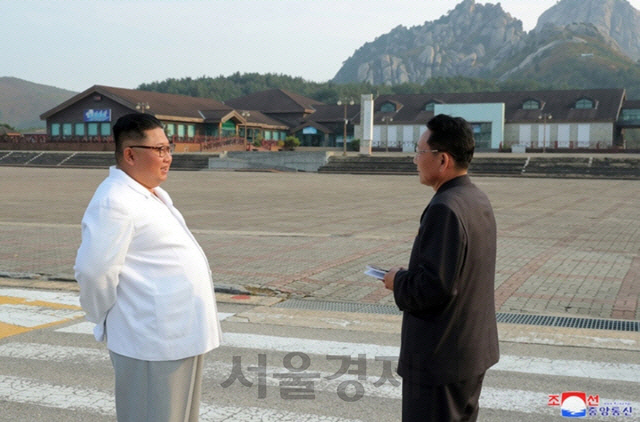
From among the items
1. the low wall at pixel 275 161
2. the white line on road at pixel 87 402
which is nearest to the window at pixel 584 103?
the low wall at pixel 275 161

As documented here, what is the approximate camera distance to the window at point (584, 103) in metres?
71.2

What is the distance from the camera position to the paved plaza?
8.85 meters

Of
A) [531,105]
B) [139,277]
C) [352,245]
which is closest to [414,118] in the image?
[531,105]

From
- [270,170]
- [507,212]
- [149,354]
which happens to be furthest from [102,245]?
[270,170]

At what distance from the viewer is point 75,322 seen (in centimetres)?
733

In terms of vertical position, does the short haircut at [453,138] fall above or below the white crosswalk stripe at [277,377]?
above

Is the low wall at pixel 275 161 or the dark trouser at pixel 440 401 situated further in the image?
the low wall at pixel 275 161

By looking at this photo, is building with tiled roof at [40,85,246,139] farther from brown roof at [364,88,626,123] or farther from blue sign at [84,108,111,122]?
brown roof at [364,88,626,123]

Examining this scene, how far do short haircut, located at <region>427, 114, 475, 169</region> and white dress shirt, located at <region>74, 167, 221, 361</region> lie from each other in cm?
121

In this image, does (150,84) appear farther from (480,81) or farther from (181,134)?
(181,134)

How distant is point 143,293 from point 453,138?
4.94 feet

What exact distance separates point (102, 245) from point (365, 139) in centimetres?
5528

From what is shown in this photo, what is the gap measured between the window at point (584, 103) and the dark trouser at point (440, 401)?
7423cm

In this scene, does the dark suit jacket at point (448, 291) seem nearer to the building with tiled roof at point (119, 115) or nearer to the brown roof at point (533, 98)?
the building with tiled roof at point (119, 115)
